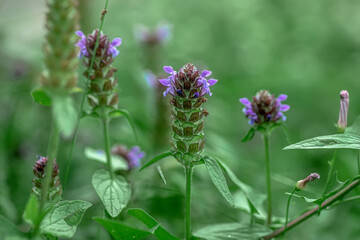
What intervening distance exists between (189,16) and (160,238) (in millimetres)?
4817

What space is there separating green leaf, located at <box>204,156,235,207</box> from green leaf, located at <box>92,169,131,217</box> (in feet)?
1.18

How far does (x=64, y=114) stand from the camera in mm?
1447

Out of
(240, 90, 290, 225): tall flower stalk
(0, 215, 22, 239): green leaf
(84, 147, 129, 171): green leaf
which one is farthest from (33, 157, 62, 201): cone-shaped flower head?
(240, 90, 290, 225): tall flower stalk

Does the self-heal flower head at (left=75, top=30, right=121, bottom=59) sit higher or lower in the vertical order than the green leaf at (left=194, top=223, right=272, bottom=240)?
higher

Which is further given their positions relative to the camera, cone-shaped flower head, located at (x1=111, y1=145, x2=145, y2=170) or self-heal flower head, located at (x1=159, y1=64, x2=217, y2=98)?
cone-shaped flower head, located at (x1=111, y1=145, x2=145, y2=170)

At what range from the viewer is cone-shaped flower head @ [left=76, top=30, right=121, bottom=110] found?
1885mm

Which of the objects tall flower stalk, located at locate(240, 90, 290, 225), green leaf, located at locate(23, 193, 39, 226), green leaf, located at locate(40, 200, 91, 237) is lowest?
green leaf, located at locate(40, 200, 91, 237)

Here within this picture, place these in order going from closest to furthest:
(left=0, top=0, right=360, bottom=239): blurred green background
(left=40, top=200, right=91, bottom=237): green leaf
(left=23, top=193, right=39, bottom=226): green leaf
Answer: (left=23, top=193, right=39, bottom=226): green leaf < (left=40, top=200, right=91, bottom=237): green leaf < (left=0, top=0, right=360, bottom=239): blurred green background

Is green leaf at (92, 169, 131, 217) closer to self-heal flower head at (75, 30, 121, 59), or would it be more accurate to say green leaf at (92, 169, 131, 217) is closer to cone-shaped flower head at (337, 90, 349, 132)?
self-heal flower head at (75, 30, 121, 59)

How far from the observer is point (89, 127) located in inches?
149

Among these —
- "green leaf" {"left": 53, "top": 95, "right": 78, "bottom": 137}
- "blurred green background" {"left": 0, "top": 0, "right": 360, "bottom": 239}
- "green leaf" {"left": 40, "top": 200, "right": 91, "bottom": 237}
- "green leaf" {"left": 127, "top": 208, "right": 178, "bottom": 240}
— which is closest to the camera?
"green leaf" {"left": 53, "top": 95, "right": 78, "bottom": 137}

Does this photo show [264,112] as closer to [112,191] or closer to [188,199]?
[188,199]

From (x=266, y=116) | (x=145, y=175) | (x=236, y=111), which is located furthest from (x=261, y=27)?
(x=266, y=116)

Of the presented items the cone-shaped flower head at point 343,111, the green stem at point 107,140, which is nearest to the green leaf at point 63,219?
the green stem at point 107,140
